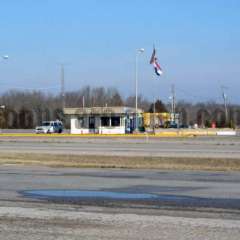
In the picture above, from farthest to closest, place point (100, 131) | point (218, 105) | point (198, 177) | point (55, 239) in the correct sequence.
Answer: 1. point (218, 105)
2. point (100, 131)
3. point (198, 177)
4. point (55, 239)

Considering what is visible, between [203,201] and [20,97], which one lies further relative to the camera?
[20,97]

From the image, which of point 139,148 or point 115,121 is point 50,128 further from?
point 139,148

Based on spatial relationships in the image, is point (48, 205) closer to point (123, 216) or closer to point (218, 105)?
point (123, 216)

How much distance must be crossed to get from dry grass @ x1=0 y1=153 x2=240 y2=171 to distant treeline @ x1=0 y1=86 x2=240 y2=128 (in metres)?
80.1

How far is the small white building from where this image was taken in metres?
75.1

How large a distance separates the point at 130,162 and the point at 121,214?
1677cm

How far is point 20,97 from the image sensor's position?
164125 millimetres

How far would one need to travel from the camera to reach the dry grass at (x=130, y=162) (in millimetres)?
25241

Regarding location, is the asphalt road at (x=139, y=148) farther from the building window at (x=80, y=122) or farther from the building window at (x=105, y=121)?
the building window at (x=80, y=122)

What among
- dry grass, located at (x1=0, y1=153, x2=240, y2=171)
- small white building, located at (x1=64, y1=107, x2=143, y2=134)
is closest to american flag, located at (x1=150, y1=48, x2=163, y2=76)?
small white building, located at (x1=64, y1=107, x2=143, y2=134)

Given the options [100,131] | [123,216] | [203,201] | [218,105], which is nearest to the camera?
[123,216]

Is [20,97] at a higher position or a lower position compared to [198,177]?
higher

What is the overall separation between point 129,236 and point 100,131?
66.3m

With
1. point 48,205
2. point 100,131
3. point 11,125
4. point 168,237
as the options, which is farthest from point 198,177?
point 11,125
